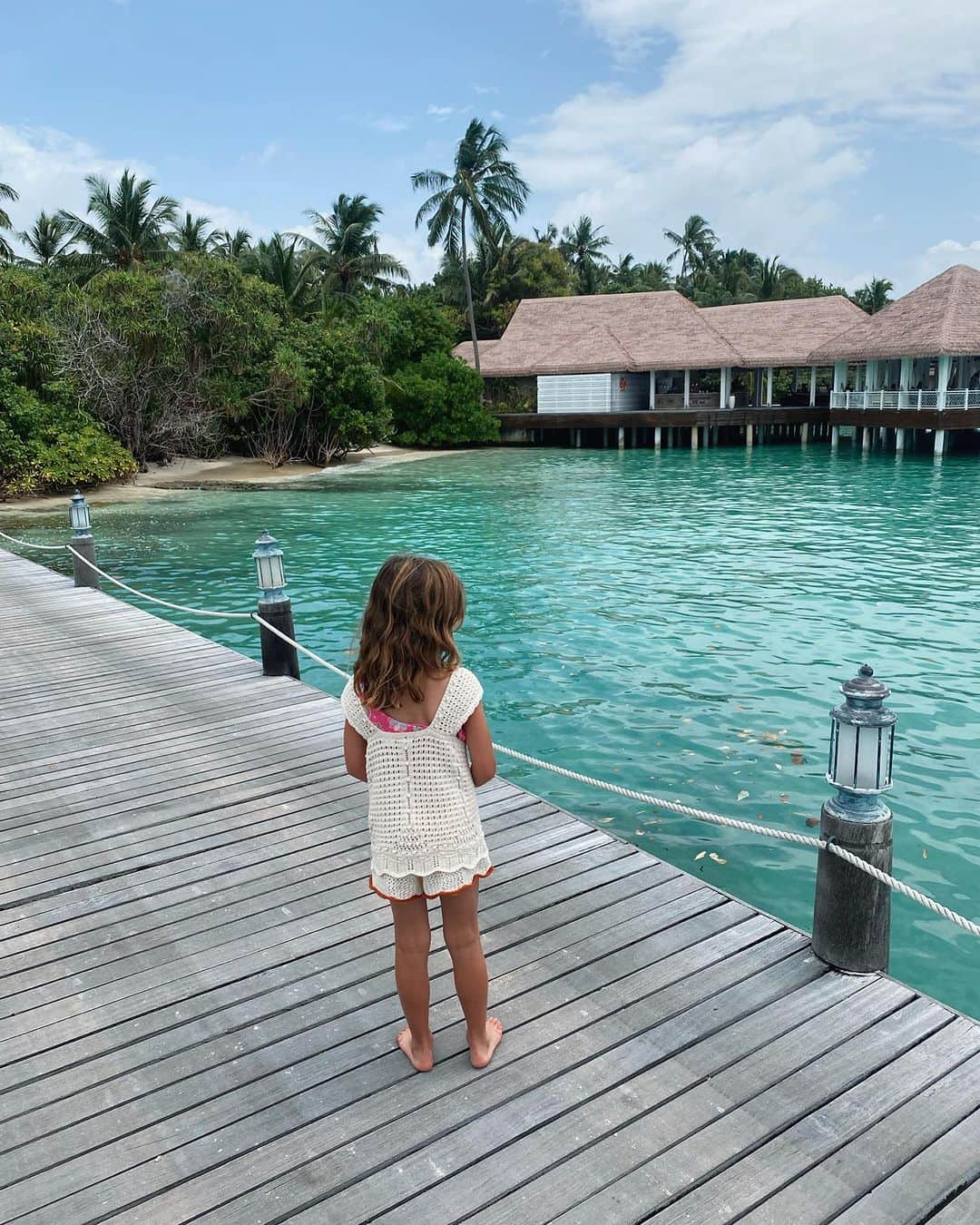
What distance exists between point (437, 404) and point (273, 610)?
3384cm

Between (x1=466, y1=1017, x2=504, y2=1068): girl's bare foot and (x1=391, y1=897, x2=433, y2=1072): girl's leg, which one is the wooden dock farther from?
(x1=391, y1=897, x2=433, y2=1072): girl's leg

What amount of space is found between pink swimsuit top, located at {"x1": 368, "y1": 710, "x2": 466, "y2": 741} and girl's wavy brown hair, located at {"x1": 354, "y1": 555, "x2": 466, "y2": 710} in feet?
0.27

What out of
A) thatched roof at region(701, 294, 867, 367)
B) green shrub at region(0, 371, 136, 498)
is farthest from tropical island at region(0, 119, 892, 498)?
thatched roof at region(701, 294, 867, 367)

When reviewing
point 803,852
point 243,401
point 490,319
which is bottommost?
point 803,852

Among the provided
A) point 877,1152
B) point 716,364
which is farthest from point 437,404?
point 877,1152

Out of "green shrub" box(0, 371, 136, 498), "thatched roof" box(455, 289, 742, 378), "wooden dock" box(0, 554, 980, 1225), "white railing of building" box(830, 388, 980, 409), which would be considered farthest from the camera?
"thatched roof" box(455, 289, 742, 378)

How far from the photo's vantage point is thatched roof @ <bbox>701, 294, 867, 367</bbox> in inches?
1645

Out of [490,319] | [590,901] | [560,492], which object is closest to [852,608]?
[590,901]

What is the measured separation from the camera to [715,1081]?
2.82 meters

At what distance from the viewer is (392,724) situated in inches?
104

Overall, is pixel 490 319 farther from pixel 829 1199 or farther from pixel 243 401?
pixel 829 1199

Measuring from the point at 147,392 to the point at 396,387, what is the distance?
38.7 feet

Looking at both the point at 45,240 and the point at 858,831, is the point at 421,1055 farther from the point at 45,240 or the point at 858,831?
the point at 45,240

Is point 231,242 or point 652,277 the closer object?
point 231,242
